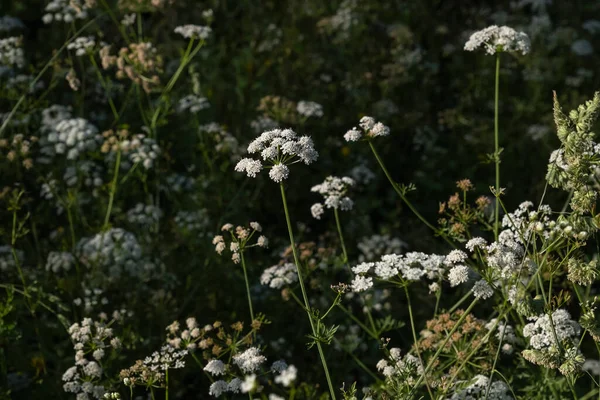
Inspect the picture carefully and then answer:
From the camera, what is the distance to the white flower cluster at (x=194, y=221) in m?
6.07

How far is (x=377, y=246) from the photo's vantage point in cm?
636

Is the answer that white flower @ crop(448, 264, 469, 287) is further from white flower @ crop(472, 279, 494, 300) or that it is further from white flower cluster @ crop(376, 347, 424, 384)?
white flower cluster @ crop(376, 347, 424, 384)

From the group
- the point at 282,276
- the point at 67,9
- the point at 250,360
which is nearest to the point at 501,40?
the point at 282,276

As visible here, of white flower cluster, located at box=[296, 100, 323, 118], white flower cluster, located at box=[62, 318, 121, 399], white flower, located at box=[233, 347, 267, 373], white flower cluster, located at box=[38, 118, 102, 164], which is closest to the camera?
white flower, located at box=[233, 347, 267, 373]

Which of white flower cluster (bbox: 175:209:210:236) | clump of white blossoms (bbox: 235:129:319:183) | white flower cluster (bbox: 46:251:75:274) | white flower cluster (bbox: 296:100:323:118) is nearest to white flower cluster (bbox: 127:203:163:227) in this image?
white flower cluster (bbox: 175:209:210:236)

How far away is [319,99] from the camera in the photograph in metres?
7.87

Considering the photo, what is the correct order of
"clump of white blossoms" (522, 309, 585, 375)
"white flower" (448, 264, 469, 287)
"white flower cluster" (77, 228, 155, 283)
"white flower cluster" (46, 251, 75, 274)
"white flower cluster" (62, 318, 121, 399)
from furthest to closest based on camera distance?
1. "white flower cluster" (77, 228, 155, 283)
2. "white flower cluster" (46, 251, 75, 274)
3. "white flower cluster" (62, 318, 121, 399)
4. "white flower" (448, 264, 469, 287)
5. "clump of white blossoms" (522, 309, 585, 375)

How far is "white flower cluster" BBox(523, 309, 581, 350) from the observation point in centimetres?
339

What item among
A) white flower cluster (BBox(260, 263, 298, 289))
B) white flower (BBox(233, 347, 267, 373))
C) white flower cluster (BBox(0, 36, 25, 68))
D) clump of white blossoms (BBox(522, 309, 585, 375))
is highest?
white flower cluster (BBox(0, 36, 25, 68))

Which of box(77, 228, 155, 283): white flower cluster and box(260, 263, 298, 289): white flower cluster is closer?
box(260, 263, 298, 289): white flower cluster

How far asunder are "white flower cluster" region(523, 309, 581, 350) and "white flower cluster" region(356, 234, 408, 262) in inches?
96.3

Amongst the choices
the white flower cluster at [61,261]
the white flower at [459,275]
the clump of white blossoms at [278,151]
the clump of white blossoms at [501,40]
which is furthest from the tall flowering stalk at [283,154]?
the white flower cluster at [61,261]

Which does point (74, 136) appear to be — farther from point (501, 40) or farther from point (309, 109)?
point (501, 40)

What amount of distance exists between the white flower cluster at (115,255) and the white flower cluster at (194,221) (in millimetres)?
452
